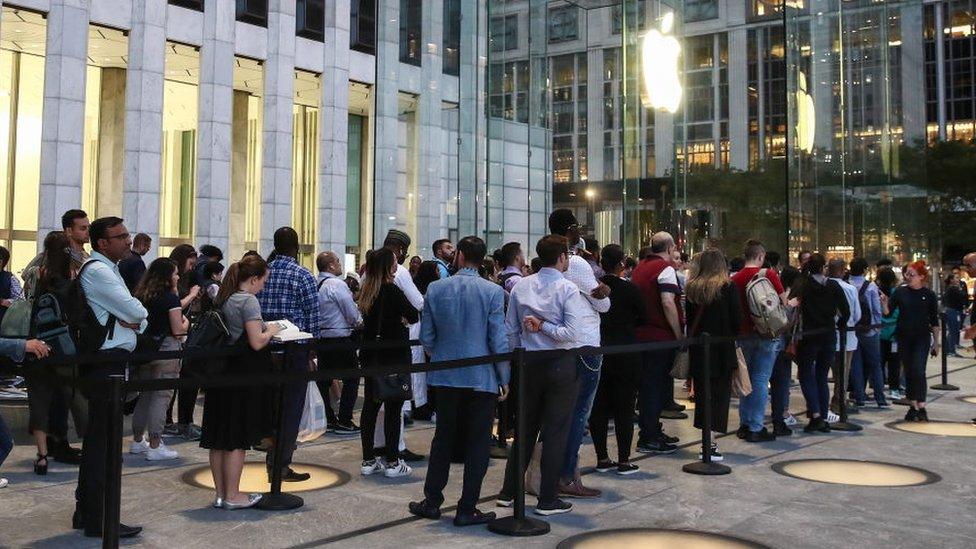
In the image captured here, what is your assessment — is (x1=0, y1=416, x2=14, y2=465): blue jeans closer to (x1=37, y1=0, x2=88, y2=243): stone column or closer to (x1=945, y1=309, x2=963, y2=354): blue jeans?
(x1=37, y1=0, x2=88, y2=243): stone column

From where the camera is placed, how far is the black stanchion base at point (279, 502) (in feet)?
20.9

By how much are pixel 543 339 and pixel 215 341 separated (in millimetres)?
2253

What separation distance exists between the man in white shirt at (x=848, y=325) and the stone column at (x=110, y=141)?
2478 centimetres

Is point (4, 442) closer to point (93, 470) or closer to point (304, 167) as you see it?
point (93, 470)

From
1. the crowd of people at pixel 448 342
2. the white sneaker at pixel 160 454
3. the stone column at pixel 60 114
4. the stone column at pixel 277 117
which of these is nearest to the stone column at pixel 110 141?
the stone column at pixel 277 117

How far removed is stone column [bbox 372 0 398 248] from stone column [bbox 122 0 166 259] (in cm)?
1091

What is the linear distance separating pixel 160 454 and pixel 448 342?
353cm

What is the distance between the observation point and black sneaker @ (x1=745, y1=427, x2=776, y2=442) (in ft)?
31.7

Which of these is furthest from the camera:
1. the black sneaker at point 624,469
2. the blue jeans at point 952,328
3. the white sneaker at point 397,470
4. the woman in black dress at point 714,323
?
the blue jeans at point 952,328

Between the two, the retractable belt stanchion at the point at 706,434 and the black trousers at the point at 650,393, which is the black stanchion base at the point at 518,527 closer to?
the retractable belt stanchion at the point at 706,434

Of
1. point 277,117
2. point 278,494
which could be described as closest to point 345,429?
point 278,494

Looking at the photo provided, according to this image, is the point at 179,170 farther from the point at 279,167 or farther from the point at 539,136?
the point at 539,136

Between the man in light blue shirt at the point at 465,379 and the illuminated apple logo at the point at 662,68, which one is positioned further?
the illuminated apple logo at the point at 662,68

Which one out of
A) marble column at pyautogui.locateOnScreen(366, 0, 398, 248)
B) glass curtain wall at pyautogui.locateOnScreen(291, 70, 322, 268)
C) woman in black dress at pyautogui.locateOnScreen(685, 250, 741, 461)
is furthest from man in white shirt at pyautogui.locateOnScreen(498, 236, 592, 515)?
glass curtain wall at pyautogui.locateOnScreen(291, 70, 322, 268)
